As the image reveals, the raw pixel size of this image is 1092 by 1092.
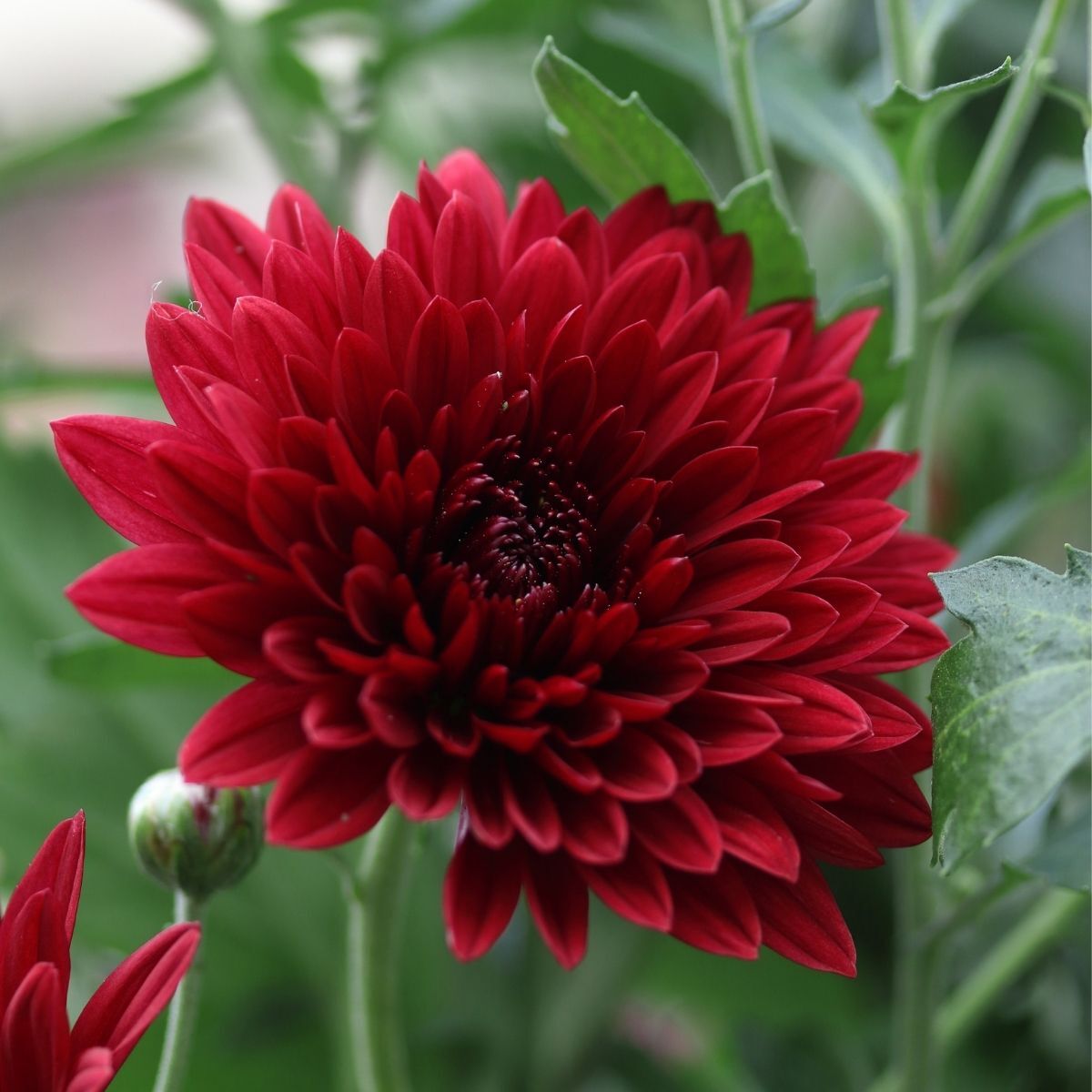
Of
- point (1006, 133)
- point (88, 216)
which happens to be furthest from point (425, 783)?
point (88, 216)

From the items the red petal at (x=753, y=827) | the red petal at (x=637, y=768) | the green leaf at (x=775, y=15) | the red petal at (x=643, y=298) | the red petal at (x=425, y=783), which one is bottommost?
the red petal at (x=753, y=827)

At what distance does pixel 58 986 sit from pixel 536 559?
130 millimetres

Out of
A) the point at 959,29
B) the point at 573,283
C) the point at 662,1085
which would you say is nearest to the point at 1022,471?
the point at 959,29

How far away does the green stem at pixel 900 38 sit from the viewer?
1.15 ft

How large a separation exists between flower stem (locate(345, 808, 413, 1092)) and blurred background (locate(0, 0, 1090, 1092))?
3.4 inches

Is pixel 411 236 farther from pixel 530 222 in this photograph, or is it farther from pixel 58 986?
pixel 58 986

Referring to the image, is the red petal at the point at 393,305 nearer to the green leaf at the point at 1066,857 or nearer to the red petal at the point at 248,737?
the red petal at the point at 248,737

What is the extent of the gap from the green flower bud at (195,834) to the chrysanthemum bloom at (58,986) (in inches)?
1.9

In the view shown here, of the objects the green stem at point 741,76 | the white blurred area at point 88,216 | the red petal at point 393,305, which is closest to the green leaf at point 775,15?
the green stem at point 741,76

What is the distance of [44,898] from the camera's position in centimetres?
24

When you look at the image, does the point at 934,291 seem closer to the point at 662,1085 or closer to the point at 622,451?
the point at 622,451

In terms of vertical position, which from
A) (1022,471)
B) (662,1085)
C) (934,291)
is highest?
(934,291)

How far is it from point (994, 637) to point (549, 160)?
0.42 metres

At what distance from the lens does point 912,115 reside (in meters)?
0.33
